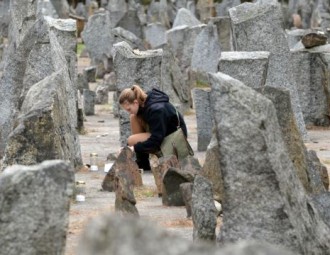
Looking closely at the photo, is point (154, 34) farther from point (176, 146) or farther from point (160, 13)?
point (176, 146)

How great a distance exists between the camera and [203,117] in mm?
14141

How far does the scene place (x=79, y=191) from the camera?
1068cm

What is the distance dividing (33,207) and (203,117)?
323 inches

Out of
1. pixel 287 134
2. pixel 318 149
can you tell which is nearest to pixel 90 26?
pixel 318 149

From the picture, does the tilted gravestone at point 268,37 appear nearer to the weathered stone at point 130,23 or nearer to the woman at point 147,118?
the woman at point 147,118

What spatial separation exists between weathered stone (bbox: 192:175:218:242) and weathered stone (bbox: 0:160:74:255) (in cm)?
176

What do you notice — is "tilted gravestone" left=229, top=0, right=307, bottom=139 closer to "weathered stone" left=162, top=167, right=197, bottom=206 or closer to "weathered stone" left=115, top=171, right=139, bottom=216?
"weathered stone" left=162, top=167, right=197, bottom=206

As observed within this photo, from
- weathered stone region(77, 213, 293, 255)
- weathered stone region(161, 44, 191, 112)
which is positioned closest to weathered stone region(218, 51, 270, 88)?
weathered stone region(161, 44, 191, 112)

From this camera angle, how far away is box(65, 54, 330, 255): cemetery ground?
352 inches

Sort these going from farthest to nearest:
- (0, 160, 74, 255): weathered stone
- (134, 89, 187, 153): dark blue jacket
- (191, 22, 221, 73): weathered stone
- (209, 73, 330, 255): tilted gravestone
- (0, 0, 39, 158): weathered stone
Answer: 1. (191, 22, 221, 73): weathered stone
2. (0, 0, 39, 158): weathered stone
3. (134, 89, 187, 153): dark blue jacket
4. (209, 73, 330, 255): tilted gravestone
5. (0, 160, 74, 255): weathered stone

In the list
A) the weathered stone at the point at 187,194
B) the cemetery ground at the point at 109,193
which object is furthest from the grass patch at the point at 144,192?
the weathered stone at the point at 187,194

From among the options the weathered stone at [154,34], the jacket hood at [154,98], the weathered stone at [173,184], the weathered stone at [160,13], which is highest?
the jacket hood at [154,98]

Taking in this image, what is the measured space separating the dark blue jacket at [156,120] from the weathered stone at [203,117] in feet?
6.19

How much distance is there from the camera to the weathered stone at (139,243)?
161 inches
